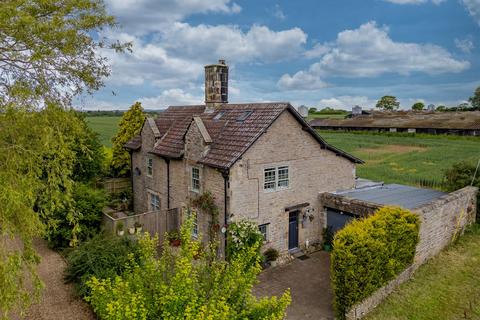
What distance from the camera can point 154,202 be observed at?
24.3 meters

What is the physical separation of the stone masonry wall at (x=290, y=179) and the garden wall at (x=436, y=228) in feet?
18.9

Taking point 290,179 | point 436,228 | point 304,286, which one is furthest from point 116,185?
point 436,228

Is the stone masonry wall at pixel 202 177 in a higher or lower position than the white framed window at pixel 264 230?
higher

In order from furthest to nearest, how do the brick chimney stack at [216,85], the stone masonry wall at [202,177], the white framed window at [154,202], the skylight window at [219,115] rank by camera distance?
1. the white framed window at [154,202]
2. the brick chimney stack at [216,85]
3. the skylight window at [219,115]
4. the stone masonry wall at [202,177]

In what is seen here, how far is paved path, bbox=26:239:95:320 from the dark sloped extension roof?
821 centimetres

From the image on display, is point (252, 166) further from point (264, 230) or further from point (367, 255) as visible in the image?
point (367, 255)

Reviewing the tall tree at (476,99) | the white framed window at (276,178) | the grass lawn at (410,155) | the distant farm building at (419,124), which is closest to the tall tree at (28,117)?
the white framed window at (276,178)

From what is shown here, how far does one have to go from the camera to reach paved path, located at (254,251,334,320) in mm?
14094

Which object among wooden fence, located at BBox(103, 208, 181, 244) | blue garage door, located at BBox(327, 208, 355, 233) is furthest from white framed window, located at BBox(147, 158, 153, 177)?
blue garage door, located at BBox(327, 208, 355, 233)

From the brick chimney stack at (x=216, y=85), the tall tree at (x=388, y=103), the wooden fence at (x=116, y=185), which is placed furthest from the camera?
the tall tree at (x=388, y=103)

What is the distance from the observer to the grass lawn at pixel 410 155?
104 feet

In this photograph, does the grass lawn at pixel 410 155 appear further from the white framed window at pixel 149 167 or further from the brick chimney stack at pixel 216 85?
the white framed window at pixel 149 167

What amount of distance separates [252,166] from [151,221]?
704cm

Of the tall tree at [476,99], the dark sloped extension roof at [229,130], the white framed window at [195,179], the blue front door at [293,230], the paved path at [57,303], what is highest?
the tall tree at [476,99]
